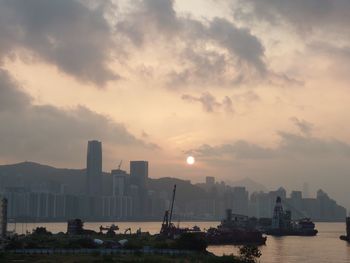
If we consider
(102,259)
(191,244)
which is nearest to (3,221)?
(191,244)

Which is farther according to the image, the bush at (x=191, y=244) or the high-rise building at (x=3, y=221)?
the high-rise building at (x=3, y=221)

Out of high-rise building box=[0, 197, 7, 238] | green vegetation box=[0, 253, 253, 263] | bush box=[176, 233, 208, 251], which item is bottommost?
green vegetation box=[0, 253, 253, 263]

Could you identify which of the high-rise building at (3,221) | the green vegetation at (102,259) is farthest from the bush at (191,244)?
the high-rise building at (3,221)

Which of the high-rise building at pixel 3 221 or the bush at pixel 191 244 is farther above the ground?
the high-rise building at pixel 3 221

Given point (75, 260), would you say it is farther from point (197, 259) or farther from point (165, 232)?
point (165, 232)

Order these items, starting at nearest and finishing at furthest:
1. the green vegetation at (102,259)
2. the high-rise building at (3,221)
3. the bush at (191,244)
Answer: the green vegetation at (102,259)
the bush at (191,244)
the high-rise building at (3,221)

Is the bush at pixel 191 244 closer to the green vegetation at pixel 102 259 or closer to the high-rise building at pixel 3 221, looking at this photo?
the green vegetation at pixel 102 259

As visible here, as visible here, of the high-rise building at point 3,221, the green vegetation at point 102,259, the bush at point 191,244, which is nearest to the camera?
the green vegetation at point 102,259

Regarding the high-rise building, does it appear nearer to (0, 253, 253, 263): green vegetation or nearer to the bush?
the bush

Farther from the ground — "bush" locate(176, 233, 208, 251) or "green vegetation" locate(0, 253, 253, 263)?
"bush" locate(176, 233, 208, 251)

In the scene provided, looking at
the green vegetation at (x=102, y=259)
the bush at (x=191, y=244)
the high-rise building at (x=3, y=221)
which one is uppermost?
the high-rise building at (x=3, y=221)

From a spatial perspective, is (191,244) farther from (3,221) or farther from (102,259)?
(3,221)

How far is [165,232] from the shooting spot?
554 ft

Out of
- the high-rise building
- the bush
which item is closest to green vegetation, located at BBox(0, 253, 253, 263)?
the bush
